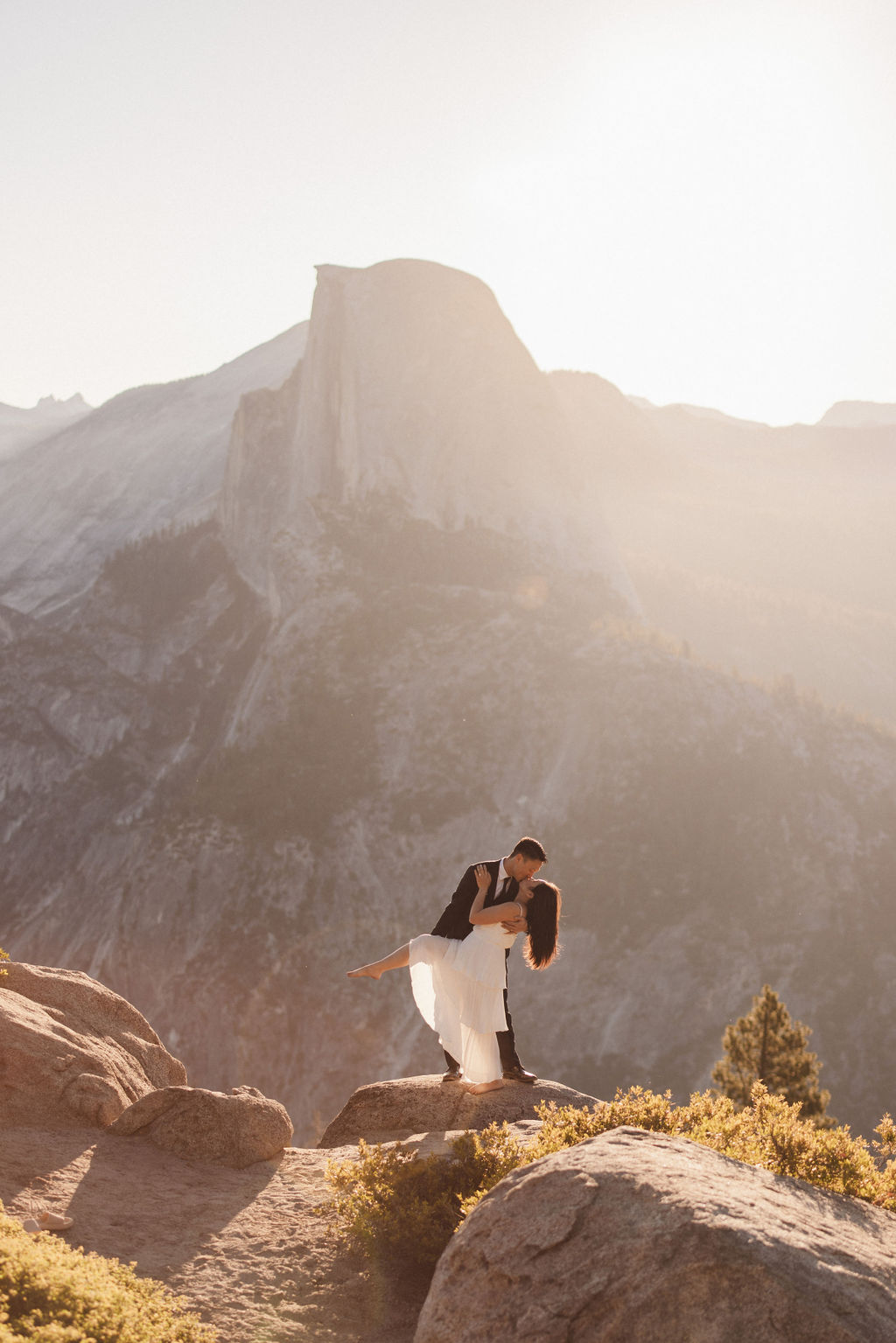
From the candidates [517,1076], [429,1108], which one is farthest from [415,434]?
[429,1108]

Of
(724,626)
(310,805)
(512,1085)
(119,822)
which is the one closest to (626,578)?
(724,626)

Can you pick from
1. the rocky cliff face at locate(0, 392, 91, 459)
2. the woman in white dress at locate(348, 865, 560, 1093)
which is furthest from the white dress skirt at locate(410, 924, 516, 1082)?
the rocky cliff face at locate(0, 392, 91, 459)

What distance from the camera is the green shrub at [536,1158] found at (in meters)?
6.56

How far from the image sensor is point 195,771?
5297 cm

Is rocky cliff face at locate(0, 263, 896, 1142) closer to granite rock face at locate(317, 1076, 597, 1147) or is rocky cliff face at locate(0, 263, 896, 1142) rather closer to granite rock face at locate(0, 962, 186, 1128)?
granite rock face at locate(0, 962, 186, 1128)

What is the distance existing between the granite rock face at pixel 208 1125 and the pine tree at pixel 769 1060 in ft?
50.3

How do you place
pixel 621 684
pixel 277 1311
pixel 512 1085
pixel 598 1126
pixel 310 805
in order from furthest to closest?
pixel 621 684 < pixel 310 805 < pixel 512 1085 < pixel 598 1126 < pixel 277 1311

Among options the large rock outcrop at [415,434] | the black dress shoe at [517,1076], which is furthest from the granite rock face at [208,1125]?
the large rock outcrop at [415,434]

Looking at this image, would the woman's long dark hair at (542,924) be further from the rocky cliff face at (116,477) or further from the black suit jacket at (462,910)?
the rocky cliff face at (116,477)

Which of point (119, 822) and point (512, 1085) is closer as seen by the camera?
point (512, 1085)

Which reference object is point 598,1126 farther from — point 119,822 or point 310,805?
point 119,822

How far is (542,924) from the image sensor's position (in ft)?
29.6

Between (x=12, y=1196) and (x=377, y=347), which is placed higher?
(x=377, y=347)

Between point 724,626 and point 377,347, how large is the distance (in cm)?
3476
